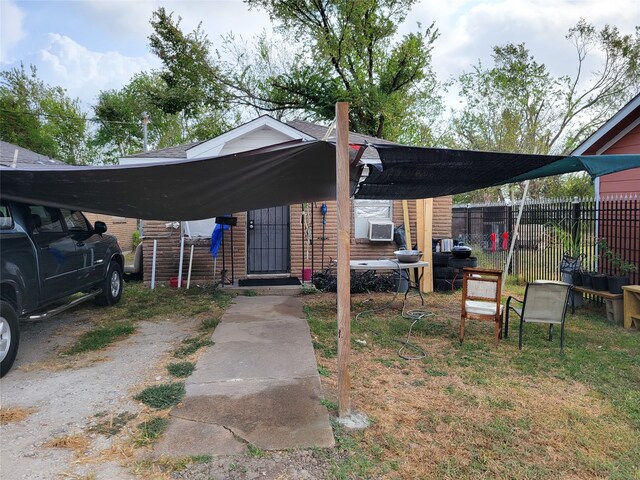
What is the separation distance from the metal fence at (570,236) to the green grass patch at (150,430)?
7.59m

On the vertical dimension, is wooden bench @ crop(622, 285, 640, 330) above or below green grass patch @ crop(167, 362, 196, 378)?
above

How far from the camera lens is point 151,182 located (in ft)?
14.0

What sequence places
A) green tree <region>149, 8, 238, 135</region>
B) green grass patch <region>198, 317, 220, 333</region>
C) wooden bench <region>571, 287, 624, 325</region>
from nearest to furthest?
1. green grass patch <region>198, 317, 220, 333</region>
2. wooden bench <region>571, 287, 624, 325</region>
3. green tree <region>149, 8, 238, 135</region>

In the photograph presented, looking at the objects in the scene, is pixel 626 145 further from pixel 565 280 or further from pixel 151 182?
pixel 151 182

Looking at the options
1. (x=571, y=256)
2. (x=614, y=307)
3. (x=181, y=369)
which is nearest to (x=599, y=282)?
(x=614, y=307)

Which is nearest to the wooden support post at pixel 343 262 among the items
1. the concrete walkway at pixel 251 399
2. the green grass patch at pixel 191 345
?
the concrete walkway at pixel 251 399

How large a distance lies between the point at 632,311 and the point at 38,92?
103 feet

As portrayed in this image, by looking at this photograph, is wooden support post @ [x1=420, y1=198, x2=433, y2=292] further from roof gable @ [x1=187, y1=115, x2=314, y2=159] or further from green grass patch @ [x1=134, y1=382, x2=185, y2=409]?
green grass patch @ [x1=134, y1=382, x2=185, y2=409]

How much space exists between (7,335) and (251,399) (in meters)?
2.73

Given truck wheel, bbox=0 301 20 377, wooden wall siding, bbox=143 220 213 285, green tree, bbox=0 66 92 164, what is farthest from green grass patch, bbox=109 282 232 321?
green tree, bbox=0 66 92 164

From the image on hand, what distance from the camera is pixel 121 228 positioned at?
20.9 metres

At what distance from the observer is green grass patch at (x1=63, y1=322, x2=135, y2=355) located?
5.13 meters

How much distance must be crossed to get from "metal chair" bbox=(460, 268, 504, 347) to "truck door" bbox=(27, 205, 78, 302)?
5181 millimetres

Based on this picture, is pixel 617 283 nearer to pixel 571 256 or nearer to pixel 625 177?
pixel 571 256
